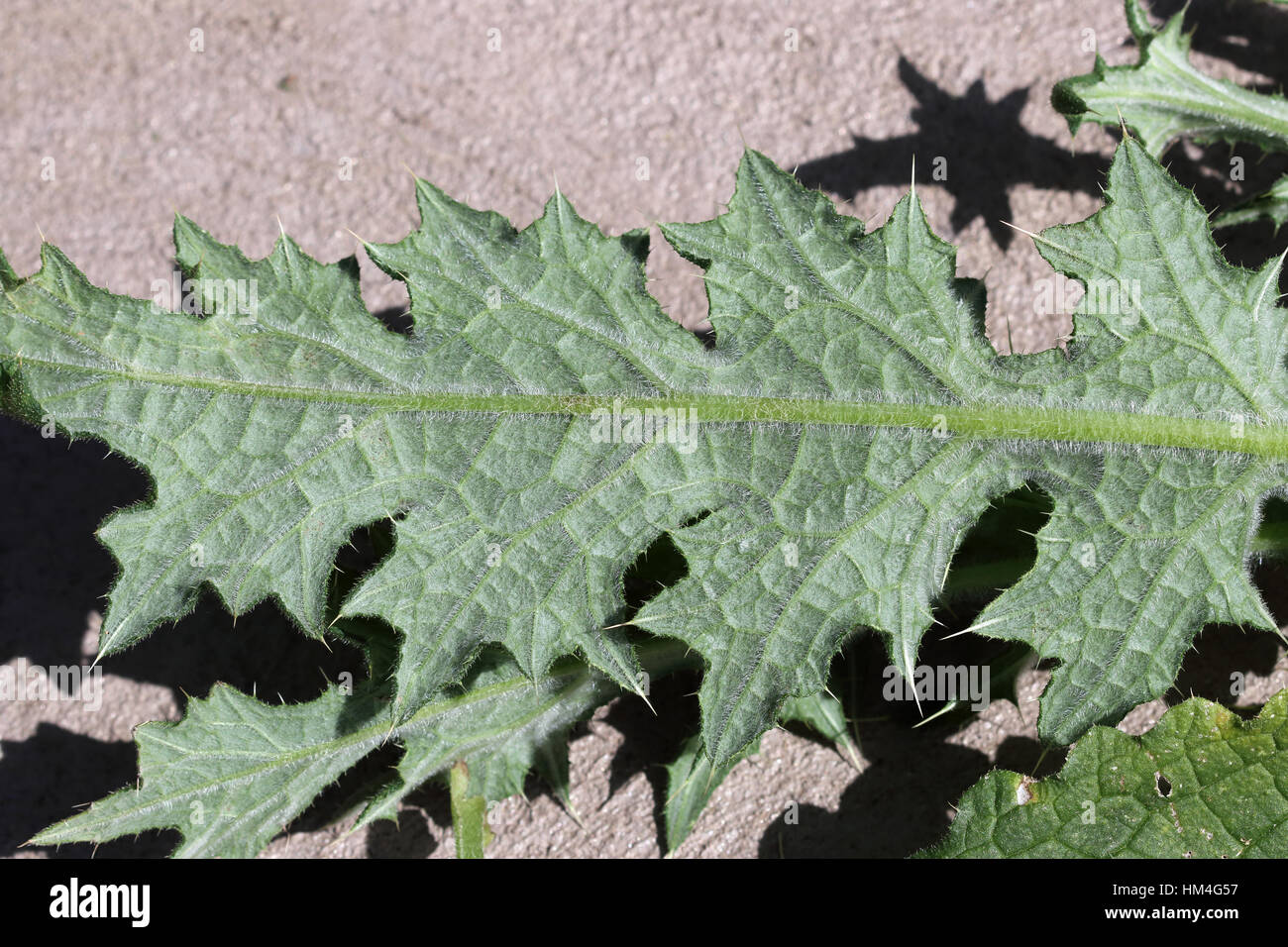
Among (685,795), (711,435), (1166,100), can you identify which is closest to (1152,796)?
(685,795)

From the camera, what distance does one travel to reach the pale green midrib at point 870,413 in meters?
2.45

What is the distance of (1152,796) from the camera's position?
278 centimetres

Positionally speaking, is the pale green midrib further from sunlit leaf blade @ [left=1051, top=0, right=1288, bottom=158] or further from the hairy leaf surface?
sunlit leaf blade @ [left=1051, top=0, right=1288, bottom=158]

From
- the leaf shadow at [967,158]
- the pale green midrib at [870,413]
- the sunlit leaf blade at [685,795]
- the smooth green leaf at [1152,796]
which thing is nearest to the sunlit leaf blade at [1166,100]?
the leaf shadow at [967,158]

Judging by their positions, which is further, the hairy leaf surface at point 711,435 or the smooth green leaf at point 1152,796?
the smooth green leaf at point 1152,796

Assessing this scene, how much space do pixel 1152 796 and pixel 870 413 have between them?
1.38 metres

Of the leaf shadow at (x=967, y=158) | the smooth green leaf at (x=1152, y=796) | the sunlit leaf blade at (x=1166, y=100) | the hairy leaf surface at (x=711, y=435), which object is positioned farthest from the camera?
the leaf shadow at (x=967, y=158)

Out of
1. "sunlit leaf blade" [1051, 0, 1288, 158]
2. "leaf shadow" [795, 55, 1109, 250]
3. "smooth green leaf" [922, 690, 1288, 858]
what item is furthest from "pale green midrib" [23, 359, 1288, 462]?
"leaf shadow" [795, 55, 1109, 250]

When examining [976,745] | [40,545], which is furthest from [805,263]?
[40,545]

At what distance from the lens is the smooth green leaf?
2738 mm

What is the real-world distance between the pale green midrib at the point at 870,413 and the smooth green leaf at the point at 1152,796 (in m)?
0.80

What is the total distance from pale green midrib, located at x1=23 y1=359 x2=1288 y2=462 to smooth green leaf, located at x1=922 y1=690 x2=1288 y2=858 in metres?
0.80

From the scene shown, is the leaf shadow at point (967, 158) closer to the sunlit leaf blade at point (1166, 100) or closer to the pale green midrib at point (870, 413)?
the sunlit leaf blade at point (1166, 100)

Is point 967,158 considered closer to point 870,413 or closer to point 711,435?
point 870,413
